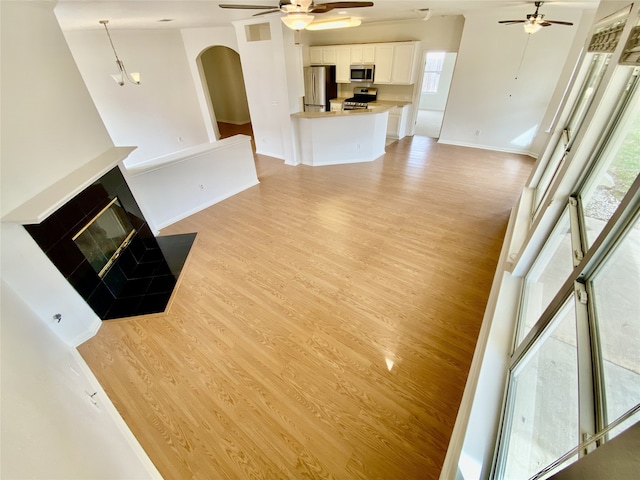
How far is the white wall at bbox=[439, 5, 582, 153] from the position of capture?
4.98 metres

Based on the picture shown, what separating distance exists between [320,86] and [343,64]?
0.78 metres

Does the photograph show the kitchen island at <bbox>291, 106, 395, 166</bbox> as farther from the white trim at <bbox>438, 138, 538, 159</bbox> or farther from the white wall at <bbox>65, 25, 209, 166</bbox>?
the white wall at <bbox>65, 25, 209, 166</bbox>

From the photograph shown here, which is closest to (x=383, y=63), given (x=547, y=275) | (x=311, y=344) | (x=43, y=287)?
(x=547, y=275)

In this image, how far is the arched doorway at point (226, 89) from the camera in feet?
27.3

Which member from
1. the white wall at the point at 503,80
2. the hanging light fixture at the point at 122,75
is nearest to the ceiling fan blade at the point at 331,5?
the hanging light fixture at the point at 122,75

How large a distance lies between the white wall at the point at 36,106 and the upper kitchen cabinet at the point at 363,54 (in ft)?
19.9

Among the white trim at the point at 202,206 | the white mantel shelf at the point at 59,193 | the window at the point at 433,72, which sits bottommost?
the white trim at the point at 202,206

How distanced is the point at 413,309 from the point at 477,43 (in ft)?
19.9

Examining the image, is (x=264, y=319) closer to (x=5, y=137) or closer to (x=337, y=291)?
(x=337, y=291)

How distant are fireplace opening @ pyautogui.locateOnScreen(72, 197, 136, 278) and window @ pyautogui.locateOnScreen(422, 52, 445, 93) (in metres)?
10.2

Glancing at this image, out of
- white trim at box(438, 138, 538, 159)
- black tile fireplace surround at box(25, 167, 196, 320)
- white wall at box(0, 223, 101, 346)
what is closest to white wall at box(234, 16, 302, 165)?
black tile fireplace surround at box(25, 167, 196, 320)

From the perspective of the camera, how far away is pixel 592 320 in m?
0.90

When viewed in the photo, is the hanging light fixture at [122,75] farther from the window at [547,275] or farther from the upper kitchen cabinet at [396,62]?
the window at [547,275]

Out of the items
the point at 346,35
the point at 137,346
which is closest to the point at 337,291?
the point at 137,346
